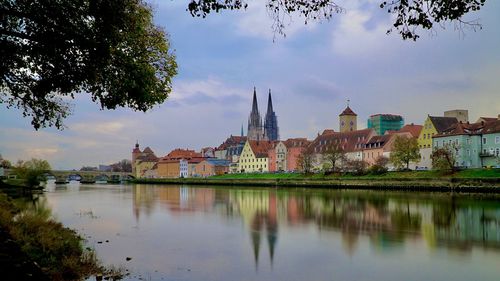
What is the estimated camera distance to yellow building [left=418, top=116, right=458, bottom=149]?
80.6 meters

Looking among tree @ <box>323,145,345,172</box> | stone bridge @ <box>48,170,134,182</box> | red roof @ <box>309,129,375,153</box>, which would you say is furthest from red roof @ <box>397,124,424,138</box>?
stone bridge @ <box>48,170,134,182</box>

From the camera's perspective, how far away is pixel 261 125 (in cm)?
18762

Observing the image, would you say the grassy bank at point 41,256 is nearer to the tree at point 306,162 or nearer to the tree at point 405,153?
the tree at point 405,153

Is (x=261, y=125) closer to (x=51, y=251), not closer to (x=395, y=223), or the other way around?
(x=395, y=223)

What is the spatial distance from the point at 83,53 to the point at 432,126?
78858 millimetres

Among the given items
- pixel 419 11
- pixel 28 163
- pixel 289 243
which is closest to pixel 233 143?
pixel 28 163

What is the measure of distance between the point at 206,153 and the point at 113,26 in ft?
615

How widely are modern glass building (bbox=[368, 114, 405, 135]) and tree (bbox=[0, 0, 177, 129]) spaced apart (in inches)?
4908

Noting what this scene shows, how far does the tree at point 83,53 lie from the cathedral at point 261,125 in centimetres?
17081

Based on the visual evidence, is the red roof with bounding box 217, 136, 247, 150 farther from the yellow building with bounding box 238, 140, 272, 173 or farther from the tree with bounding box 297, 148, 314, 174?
the tree with bounding box 297, 148, 314, 174

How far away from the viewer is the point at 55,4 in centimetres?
1054

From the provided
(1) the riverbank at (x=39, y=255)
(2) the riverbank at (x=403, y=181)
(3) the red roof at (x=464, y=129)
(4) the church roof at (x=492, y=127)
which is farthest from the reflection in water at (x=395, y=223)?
(3) the red roof at (x=464, y=129)

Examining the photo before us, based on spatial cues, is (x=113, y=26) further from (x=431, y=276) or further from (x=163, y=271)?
(x=431, y=276)

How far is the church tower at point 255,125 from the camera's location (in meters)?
186
